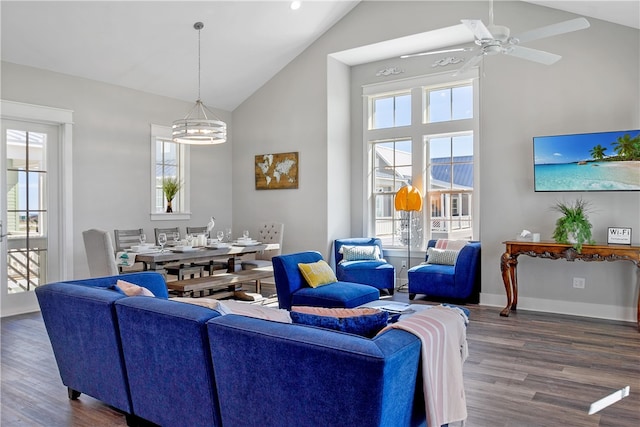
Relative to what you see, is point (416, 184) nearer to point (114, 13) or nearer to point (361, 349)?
point (114, 13)

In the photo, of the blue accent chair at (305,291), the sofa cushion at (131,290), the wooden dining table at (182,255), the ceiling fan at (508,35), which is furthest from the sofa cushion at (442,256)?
the sofa cushion at (131,290)

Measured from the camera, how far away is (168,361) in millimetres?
2176

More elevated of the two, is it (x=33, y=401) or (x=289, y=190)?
(x=289, y=190)

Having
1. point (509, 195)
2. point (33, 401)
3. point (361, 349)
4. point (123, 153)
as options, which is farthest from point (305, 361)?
point (123, 153)

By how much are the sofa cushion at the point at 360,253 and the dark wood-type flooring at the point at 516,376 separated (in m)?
2.01

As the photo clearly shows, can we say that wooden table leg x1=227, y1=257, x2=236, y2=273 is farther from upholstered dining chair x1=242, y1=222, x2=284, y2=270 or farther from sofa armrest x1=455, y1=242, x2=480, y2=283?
sofa armrest x1=455, y1=242, x2=480, y2=283

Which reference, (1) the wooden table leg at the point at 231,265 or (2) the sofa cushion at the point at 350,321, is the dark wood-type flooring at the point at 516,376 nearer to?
(2) the sofa cushion at the point at 350,321

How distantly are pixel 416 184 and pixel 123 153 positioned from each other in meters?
4.19

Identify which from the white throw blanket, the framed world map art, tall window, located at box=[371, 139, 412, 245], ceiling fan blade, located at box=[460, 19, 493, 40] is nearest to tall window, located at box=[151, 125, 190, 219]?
the framed world map art

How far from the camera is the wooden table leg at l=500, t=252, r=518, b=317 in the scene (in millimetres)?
5102

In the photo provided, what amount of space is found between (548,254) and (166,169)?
5329 millimetres

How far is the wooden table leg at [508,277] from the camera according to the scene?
5102mm

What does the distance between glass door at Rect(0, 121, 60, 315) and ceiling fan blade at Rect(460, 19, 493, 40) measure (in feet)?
16.3

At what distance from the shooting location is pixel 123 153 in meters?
6.25
